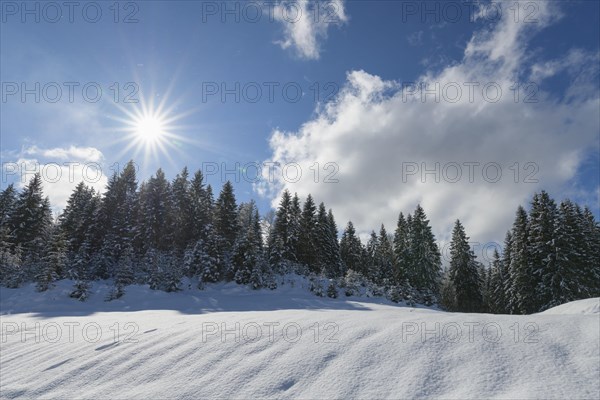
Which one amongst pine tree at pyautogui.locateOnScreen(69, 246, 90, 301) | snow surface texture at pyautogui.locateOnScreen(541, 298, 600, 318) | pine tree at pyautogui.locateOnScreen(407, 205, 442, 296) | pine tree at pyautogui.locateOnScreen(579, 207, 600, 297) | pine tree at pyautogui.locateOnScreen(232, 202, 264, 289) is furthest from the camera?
pine tree at pyautogui.locateOnScreen(407, 205, 442, 296)

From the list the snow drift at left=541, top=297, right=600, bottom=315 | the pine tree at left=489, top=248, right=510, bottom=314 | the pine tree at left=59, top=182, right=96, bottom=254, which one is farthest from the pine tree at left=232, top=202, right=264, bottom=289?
the pine tree at left=489, top=248, right=510, bottom=314

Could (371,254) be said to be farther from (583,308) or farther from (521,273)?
(583,308)

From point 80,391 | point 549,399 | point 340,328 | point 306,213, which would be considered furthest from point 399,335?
point 306,213

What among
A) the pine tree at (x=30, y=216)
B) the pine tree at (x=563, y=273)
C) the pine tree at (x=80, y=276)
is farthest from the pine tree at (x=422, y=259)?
the pine tree at (x=30, y=216)

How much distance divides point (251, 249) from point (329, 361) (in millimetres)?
23820

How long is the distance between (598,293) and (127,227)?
150ft

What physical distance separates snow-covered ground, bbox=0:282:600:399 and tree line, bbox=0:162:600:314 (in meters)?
15.9

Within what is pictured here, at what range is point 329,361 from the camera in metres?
4.82

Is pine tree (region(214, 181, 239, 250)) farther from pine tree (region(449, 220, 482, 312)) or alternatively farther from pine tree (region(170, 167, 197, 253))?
pine tree (region(449, 220, 482, 312))

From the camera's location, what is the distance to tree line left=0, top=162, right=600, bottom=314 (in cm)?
2675

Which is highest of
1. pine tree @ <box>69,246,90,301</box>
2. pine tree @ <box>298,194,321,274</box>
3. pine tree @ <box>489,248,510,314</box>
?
pine tree @ <box>298,194,321,274</box>

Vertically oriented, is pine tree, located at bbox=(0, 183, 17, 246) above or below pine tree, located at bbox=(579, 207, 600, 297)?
above

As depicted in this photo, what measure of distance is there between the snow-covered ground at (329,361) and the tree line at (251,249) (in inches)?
625

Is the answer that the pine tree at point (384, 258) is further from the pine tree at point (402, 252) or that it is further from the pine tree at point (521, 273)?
the pine tree at point (521, 273)
